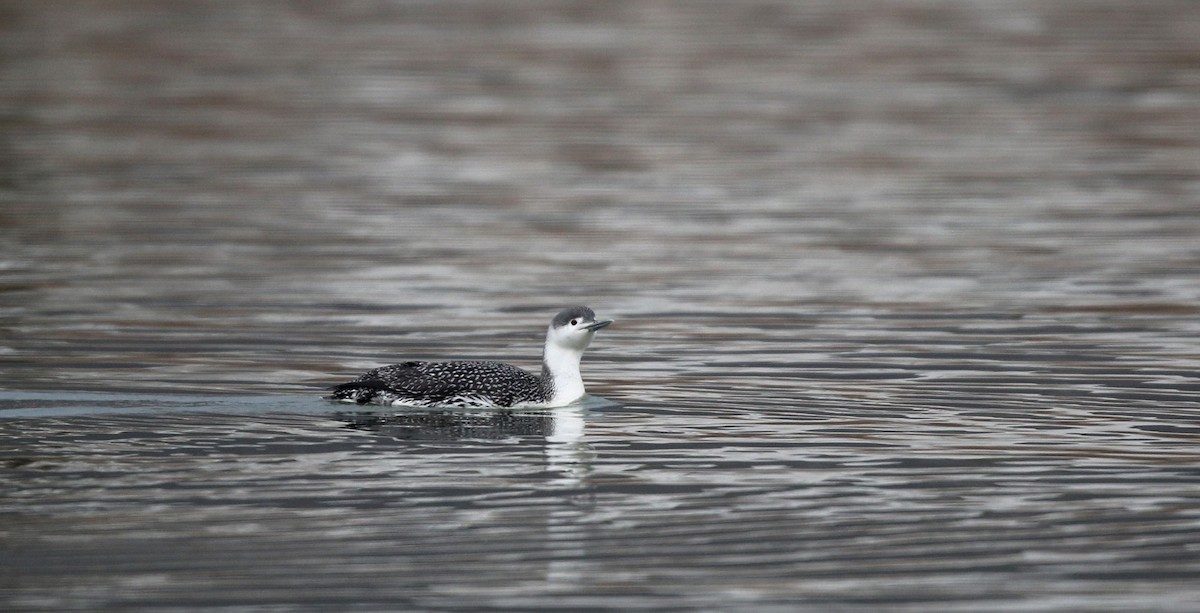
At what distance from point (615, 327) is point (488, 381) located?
423cm

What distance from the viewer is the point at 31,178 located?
2845 cm

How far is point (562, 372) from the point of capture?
15.0 metres

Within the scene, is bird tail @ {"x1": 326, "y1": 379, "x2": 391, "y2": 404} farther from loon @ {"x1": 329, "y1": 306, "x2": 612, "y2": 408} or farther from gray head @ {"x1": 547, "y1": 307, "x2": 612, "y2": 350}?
gray head @ {"x1": 547, "y1": 307, "x2": 612, "y2": 350}

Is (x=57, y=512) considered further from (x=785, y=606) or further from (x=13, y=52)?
(x=13, y=52)

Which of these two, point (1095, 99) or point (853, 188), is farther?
point (1095, 99)

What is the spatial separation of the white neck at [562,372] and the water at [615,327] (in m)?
0.21

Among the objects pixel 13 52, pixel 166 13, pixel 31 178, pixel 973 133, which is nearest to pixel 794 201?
pixel 973 133

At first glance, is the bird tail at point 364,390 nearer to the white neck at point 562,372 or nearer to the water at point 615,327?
the water at point 615,327

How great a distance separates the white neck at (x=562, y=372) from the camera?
14938 mm

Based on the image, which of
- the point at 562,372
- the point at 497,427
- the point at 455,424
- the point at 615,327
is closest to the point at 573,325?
the point at 562,372

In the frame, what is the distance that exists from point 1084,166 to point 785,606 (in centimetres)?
2072

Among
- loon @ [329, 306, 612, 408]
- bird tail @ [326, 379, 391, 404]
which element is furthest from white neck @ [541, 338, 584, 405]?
bird tail @ [326, 379, 391, 404]

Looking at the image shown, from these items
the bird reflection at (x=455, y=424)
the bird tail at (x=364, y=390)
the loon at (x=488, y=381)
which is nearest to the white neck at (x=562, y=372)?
the loon at (x=488, y=381)

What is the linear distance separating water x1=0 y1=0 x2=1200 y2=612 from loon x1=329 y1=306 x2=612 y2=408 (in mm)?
203
